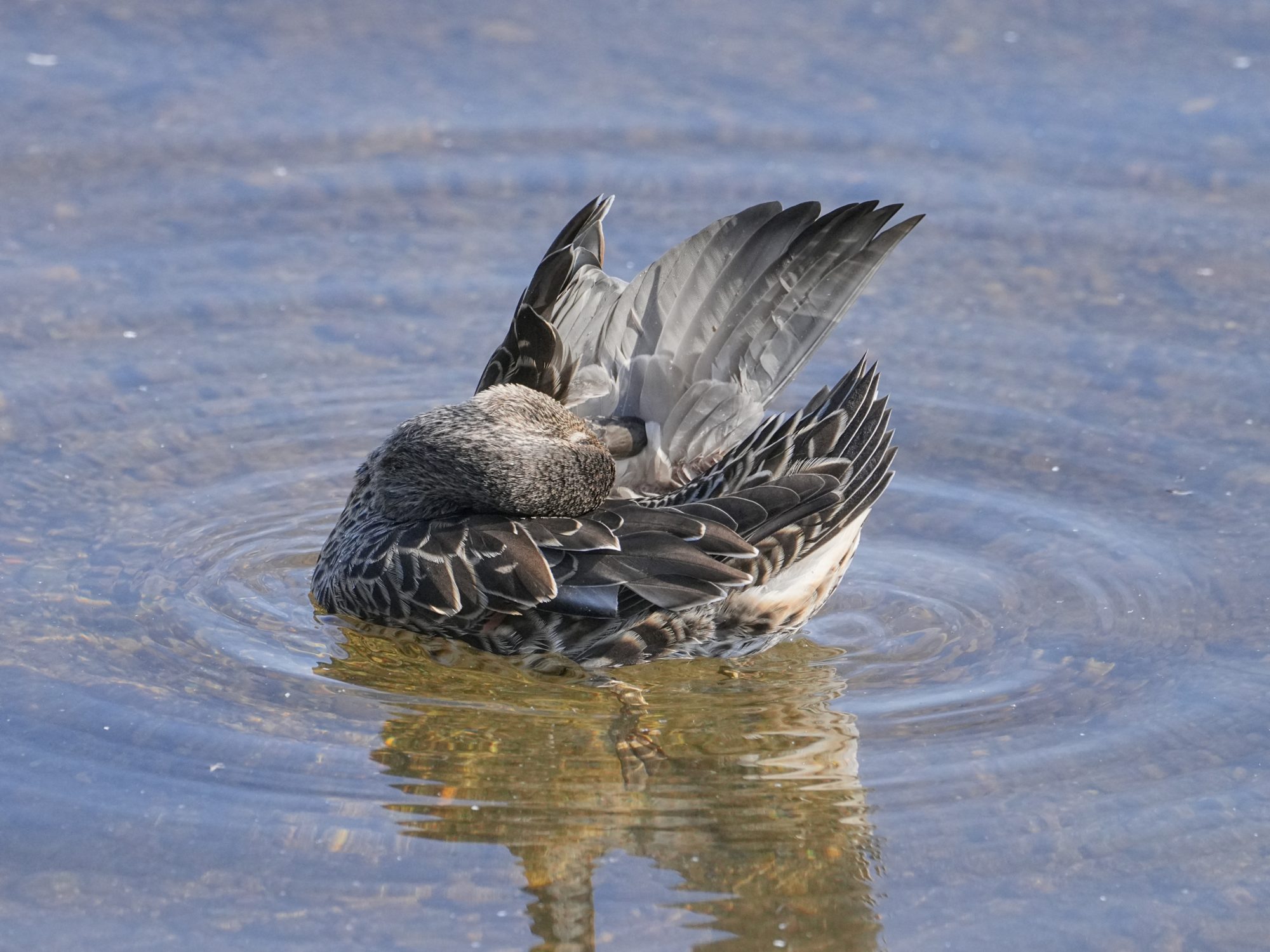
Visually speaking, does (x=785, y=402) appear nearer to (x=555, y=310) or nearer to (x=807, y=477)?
(x=555, y=310)

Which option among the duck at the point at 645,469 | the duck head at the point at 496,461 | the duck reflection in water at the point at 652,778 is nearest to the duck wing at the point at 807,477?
the duck at the point at 645,469

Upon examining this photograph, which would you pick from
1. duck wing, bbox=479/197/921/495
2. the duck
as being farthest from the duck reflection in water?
duck wing, bbox=479/197/921/495

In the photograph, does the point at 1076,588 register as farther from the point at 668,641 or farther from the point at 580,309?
the point at 580,309

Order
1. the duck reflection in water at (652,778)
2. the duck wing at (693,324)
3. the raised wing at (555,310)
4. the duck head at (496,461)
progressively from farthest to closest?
1. the raised wing at (555,310)
2. the duck wing at (693,324)
3. the duck head at (496,461)
4. the duck reflection in water at (652,778)

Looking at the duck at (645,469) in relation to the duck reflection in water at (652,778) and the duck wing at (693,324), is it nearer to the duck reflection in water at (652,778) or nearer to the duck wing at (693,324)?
the duck wing at (693,324)

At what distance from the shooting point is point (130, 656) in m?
6.48

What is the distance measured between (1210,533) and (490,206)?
4.24 metres

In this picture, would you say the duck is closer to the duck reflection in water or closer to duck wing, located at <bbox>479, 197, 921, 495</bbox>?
duck wing, located at <bbox>479, 197, 921, 495</bbox>

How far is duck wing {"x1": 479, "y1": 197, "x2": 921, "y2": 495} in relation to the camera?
21.2 feet

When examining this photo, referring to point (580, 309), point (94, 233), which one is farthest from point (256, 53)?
point (580, 309)

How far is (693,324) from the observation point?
21.8ft

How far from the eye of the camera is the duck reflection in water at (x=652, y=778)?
5375mm

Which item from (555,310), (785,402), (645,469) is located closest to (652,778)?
(645,469)

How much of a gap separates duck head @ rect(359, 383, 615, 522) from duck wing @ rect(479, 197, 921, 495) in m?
0.31
